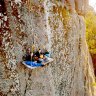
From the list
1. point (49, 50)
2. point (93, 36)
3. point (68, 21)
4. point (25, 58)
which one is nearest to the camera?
point (25, 58)

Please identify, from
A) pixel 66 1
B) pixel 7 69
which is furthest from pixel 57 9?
pixel 7 69

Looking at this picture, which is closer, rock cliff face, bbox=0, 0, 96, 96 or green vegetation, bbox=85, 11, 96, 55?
rock cliff face, bbox=0, 0, 96, 96

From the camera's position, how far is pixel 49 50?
11.5m

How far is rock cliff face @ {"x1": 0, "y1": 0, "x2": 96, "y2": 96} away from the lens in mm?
9664

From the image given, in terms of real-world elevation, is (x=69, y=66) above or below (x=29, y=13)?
below

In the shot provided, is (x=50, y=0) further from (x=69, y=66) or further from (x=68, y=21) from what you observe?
(x=69, y=66)

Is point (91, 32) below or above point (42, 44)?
below

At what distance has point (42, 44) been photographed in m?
11.1

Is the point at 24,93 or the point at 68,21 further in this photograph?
the point at 68,21

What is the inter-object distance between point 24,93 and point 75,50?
456cm

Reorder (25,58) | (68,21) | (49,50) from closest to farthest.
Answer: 1. (25,58)
2. (49,50)
3. (68,21)

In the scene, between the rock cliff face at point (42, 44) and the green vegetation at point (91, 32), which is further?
the green vegetation at point (91, 32)

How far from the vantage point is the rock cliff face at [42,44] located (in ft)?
31.7

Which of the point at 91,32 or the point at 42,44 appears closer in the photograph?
the point at 42,44
